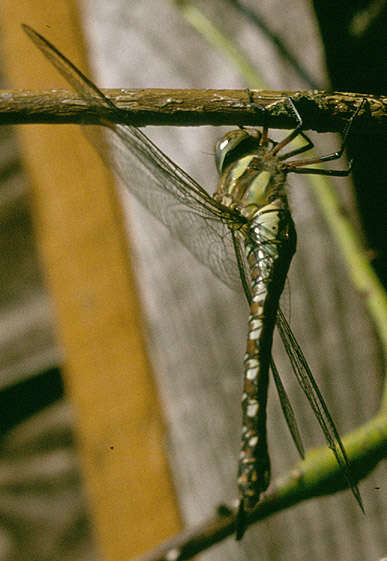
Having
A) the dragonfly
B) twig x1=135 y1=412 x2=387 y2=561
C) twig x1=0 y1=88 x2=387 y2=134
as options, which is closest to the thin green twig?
the dragonfly

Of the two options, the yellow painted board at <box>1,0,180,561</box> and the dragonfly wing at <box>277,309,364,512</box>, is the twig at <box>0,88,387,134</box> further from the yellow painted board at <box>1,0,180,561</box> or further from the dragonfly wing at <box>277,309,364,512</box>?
the yellow painted board at <box>1,0,180,561</box>

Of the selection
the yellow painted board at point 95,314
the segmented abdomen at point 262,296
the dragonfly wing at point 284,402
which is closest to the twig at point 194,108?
the segmented abdomen at point 262,296

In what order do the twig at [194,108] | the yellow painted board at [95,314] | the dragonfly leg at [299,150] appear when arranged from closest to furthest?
the twig at [194,108]
the dragonfly leg at [299,150]
the yellow painted board at [95,314]

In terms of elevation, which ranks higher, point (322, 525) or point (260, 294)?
point (260, 294)

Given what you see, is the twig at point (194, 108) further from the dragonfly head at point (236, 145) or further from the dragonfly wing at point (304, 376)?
the dragonfly wing at point (304, 376)

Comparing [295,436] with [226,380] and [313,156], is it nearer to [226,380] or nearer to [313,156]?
[226,380]

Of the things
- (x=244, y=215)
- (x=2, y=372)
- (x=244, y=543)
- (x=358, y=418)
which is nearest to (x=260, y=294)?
(x=244, y=215)
